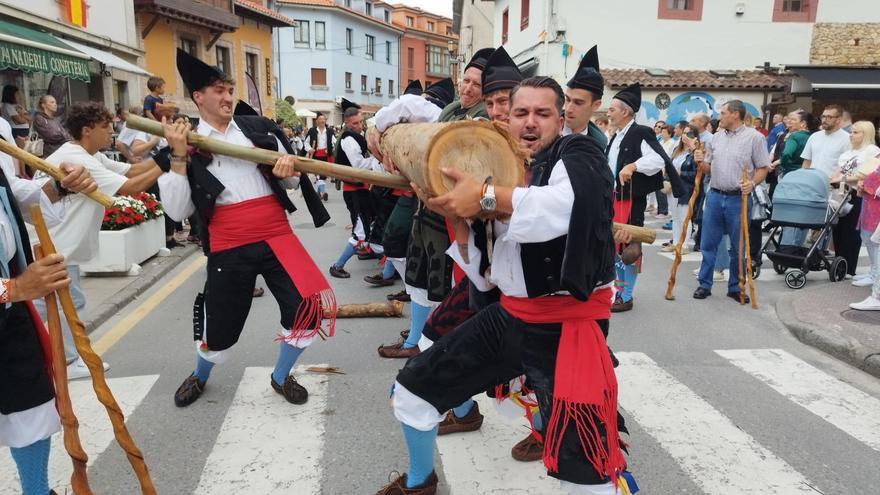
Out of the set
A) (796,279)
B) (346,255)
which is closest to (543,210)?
(346,255)

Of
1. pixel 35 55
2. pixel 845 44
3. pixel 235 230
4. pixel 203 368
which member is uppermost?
pixel 845 44

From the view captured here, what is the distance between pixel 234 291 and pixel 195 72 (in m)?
1.34

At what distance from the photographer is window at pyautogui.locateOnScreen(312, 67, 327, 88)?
5059 cm

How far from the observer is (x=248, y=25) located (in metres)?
29.1

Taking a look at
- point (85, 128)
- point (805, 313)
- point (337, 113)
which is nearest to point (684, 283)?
point (805, 313)

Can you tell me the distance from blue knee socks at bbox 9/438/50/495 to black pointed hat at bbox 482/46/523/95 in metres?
2.98

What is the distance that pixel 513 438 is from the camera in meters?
3.66

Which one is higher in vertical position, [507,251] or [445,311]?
[507,251]

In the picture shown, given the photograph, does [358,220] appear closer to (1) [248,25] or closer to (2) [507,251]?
(2) [507,251]

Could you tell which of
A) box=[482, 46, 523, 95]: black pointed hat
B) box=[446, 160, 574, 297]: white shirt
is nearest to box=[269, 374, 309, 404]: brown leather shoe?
box=[482, 46, 523, 95]: black pointed hat

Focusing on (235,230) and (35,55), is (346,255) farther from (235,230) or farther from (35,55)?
(35,55)

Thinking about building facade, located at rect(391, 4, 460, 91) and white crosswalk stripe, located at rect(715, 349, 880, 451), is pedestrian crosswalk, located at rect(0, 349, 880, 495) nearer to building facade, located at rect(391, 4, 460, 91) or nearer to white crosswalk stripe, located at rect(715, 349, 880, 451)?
white crosswalk stripe, located at rect(715, 349, 880, 451)

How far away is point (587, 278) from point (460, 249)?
668 millimetres

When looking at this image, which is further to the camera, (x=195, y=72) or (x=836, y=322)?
(x=836, y=322)
